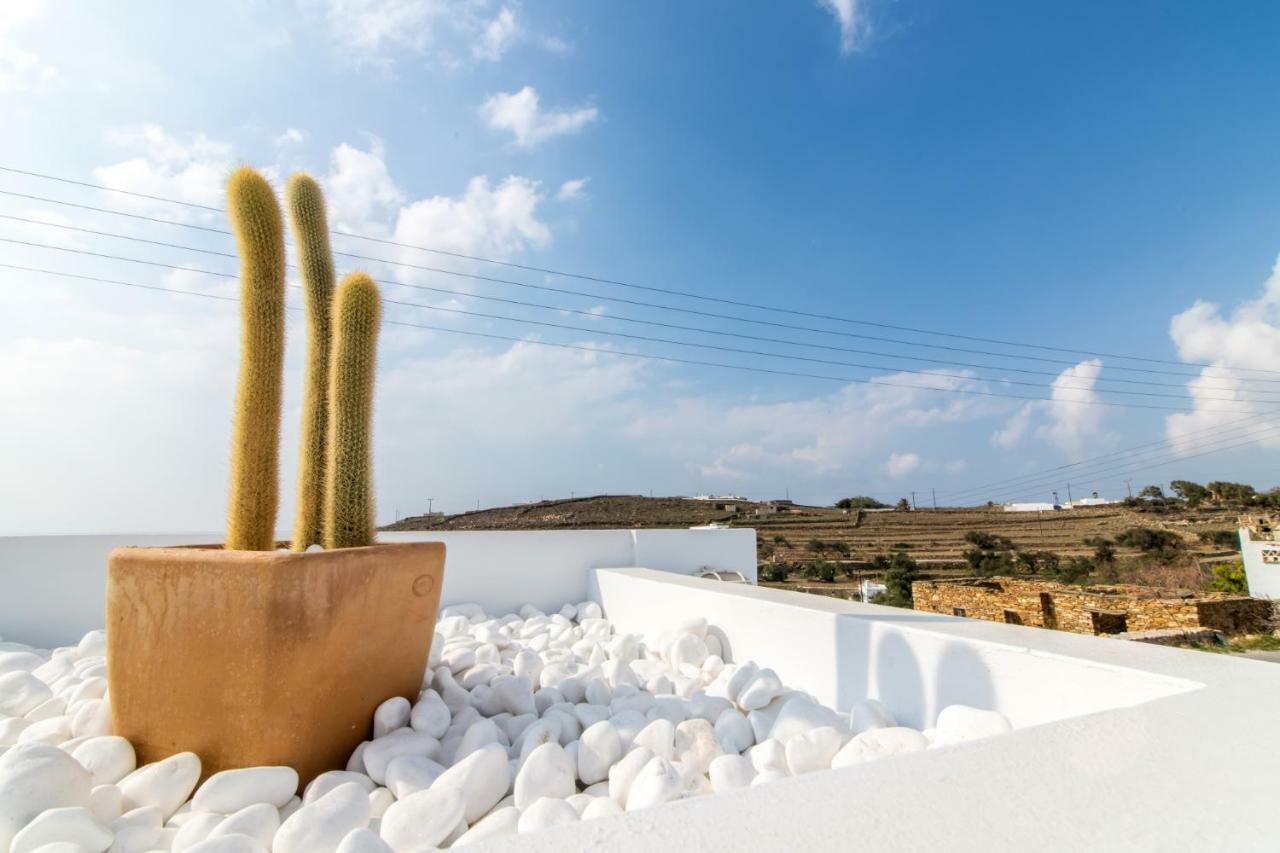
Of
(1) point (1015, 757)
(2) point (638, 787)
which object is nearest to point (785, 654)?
(2) point (638, 787)

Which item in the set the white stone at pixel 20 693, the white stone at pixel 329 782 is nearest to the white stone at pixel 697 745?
the white stone at pixel 329 782

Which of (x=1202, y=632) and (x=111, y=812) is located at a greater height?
(x=111, y=812)

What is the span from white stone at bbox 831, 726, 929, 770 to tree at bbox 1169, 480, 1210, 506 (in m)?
34.7

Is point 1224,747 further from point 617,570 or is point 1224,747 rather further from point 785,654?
point 617,570

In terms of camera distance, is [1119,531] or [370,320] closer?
[370,320]

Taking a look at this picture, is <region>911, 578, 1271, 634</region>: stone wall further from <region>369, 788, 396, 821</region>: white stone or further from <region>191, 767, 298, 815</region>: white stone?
<region>191, 767, 298, 815</region>: white stone

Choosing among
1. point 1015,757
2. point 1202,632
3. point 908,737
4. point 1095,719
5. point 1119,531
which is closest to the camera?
point 1015,757

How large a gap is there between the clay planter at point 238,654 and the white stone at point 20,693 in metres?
0.48

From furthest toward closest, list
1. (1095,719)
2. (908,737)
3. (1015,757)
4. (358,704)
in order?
(358,704)
(908,737)
(1095,719)
(1015,757)

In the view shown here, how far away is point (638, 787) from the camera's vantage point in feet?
4.28

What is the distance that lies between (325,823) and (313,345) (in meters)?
1.62

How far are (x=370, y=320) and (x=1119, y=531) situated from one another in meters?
29.9

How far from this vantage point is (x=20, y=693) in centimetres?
187

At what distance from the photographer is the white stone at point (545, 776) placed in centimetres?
136
